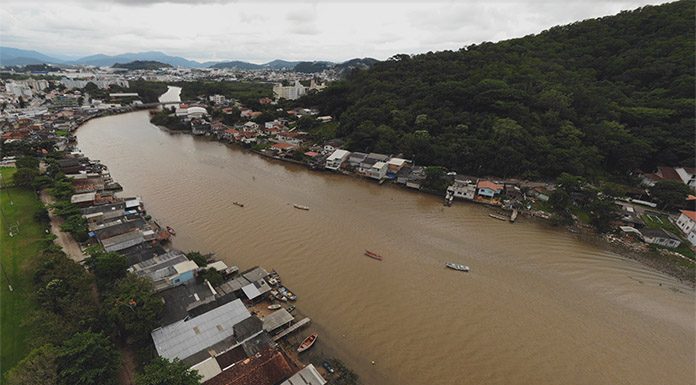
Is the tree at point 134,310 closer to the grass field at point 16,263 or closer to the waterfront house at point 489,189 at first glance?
the grass field at point 16,263

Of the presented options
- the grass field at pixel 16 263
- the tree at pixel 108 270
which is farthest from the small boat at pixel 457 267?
the grass field at pixel 16 263

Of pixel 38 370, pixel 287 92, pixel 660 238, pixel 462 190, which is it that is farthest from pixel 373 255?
pixel 287 92

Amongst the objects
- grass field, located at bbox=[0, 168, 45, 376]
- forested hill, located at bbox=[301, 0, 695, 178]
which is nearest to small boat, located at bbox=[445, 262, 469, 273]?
forested hill, located at bbox=[301, 0, 695, 178]

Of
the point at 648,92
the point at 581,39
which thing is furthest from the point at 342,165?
the point at 581,39

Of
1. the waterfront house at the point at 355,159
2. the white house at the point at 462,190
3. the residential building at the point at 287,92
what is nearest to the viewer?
the white house at the point at 462,190

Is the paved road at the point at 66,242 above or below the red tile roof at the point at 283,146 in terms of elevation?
below

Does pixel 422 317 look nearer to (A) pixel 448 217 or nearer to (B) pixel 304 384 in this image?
(B) pixel 304 384

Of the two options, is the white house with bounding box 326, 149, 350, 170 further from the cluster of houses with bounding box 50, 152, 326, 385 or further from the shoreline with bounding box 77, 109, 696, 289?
the cluster of houses with bounding box 50, 152, 326, 385
